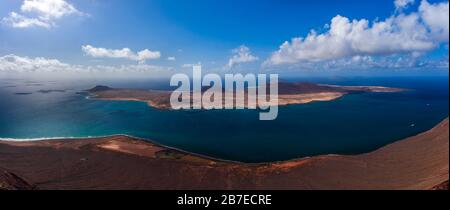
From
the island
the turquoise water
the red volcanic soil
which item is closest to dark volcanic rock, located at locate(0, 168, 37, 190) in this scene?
the red volcanic soil

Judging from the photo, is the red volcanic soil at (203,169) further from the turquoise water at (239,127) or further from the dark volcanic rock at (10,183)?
the turquoise water at (239,127)

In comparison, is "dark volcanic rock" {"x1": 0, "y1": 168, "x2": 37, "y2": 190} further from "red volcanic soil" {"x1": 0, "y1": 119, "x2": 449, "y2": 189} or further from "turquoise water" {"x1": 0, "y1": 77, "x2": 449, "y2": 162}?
"turquoise water" {"x1": 0, "y1": 77, "x2": 449, "y2": 162}

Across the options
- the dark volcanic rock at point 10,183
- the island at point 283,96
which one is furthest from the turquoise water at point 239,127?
the dark volcanic rock at point 10,183

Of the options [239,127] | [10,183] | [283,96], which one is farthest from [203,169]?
[283,96]

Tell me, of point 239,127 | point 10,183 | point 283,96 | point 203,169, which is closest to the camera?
point 10,183

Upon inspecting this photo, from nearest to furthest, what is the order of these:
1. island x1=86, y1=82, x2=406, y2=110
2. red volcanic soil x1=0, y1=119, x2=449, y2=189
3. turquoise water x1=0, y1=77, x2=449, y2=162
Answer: red volcanic soil x1=0, y1=119, x2=449, y2=189, turquoise water x1=0, y1=77, x2=449, y2=162, island x1=86, y1=82, x2=406, y2=110

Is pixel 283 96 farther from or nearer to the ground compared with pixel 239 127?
farther from the ground

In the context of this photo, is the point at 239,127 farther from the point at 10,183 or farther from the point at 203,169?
the point at 10,183

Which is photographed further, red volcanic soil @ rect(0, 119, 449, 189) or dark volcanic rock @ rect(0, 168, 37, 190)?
red volcanic soil @ rect(0, 119, 449, 189)

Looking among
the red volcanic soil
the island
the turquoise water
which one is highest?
the island
